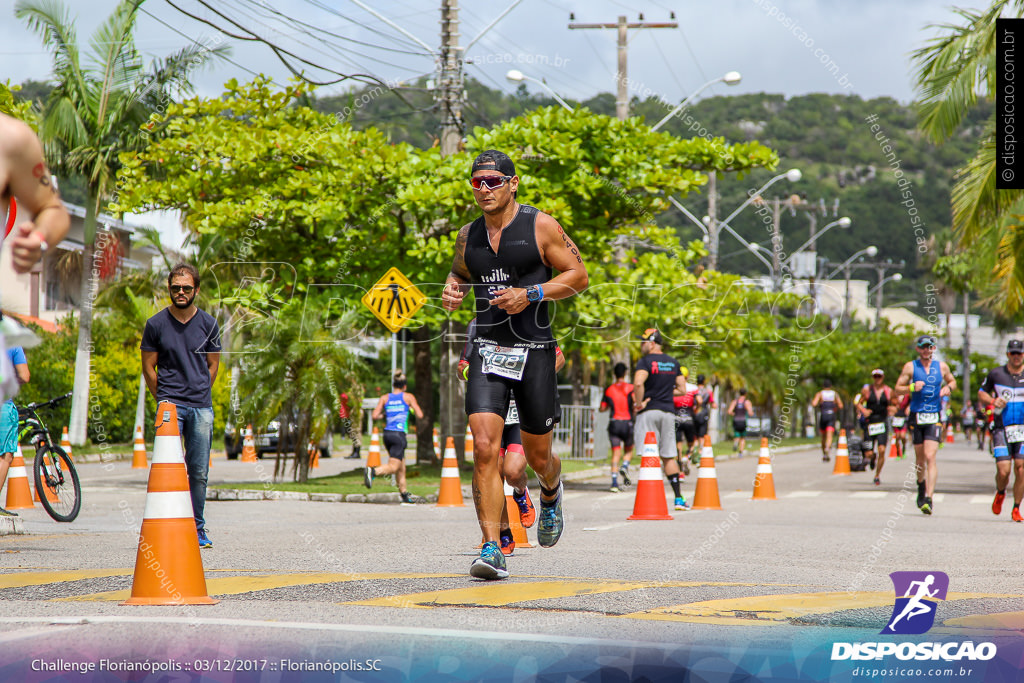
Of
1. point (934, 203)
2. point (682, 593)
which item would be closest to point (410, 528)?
point (682, 593)

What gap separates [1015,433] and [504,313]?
27.1 ft

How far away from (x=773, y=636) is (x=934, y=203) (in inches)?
3274

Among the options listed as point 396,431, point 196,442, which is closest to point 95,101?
point 396,431

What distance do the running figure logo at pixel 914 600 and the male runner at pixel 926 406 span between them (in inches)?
372

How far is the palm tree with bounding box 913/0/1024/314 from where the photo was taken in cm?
1767

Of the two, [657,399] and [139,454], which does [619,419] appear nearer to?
[657,399]

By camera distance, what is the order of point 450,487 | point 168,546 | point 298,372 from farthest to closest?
1. point 298,372
2. point 450,487
3. point 168,546

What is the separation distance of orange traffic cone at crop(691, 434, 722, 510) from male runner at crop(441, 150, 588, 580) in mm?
8091

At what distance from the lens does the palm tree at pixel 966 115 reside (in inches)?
696

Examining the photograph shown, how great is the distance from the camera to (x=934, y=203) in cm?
8244

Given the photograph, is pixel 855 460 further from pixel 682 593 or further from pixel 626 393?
pixel 682 593

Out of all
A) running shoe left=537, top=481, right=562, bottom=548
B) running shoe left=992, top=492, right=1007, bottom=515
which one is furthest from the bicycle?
running shoe left=992, top=492, right=1007, bottom=515

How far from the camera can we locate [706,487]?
14.7 meters

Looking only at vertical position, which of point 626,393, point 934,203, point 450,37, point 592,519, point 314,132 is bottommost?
point 592,519
